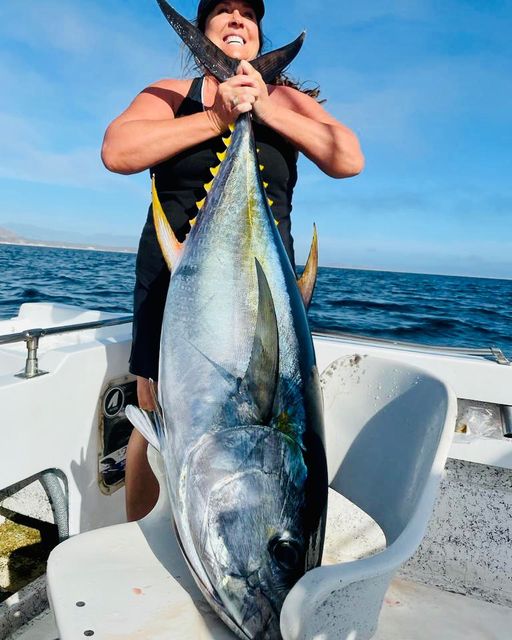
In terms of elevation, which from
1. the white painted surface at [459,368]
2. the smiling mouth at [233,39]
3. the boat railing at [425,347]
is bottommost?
the white painted surface at [459,368]

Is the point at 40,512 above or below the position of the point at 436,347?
below

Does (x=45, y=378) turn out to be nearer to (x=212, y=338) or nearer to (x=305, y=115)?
(x=212, y=338)

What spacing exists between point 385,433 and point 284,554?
0.51 meters

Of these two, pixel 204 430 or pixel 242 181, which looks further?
pixel 242 181

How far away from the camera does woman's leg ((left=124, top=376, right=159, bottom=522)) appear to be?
176 centimetres

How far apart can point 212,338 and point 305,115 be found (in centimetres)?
88

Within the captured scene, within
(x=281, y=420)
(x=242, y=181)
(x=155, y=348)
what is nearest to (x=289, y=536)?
(x=281, y=420)

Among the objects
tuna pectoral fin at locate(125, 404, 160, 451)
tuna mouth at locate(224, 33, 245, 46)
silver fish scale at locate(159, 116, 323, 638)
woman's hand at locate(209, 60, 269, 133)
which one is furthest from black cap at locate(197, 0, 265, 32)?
tuna pectoral fin at locate(125, 404, 160, 451)

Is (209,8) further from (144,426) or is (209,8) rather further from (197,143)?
(144,426)

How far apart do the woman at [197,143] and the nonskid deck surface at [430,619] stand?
466 millimetres

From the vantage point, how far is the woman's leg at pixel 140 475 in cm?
176

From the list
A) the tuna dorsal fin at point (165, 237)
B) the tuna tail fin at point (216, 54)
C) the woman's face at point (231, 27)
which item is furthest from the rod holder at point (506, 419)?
the woman's face at point (231, 27)

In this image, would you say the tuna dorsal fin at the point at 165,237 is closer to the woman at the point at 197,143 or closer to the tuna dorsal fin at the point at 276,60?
the woman at the point at 197,143

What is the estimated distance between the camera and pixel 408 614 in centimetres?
162
